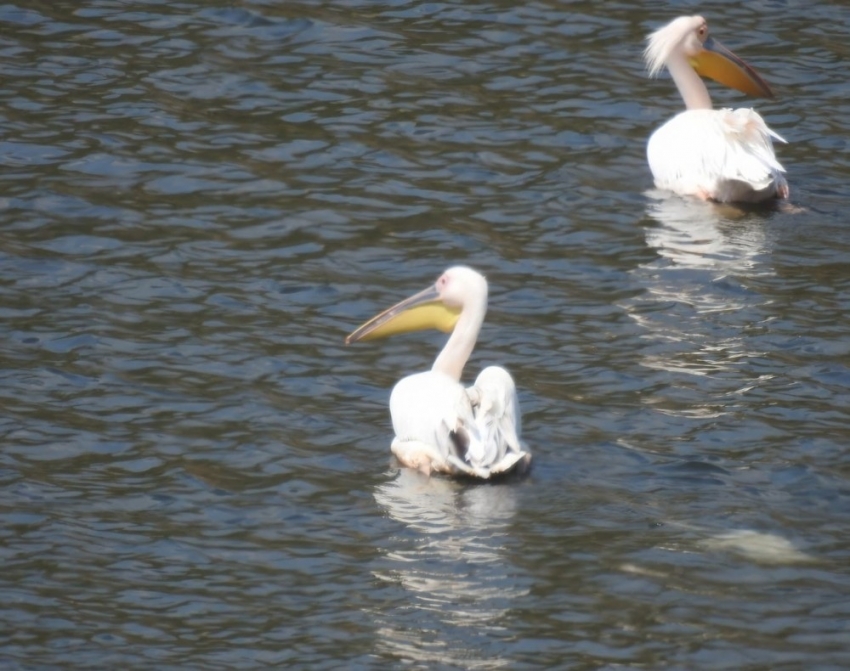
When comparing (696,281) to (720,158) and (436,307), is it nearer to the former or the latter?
(720,158)

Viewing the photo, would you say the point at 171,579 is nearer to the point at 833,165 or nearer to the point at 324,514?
the point at 324,514

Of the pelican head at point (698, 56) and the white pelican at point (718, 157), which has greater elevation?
the pelican head at point (698, 56)

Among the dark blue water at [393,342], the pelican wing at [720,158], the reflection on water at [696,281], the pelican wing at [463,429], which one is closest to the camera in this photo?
the dark blue water at [393,342]

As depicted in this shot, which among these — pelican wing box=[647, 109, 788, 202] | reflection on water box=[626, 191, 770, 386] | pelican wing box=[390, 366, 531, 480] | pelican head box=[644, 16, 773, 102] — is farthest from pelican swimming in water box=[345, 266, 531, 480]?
pelican head box=[644, 16, 773, 102]

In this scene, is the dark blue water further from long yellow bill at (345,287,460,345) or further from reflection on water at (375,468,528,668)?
long yellow bill at (345,287,460,345)

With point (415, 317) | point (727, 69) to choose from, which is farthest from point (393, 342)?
point (727, 69)

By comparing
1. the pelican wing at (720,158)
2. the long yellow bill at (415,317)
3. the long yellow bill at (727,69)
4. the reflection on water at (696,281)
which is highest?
the long yellow bill at (727,69)

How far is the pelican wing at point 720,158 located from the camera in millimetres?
9028

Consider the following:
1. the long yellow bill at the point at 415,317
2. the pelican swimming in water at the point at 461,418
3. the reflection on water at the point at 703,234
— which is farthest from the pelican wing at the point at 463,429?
the reflection on water at the point at 703,234

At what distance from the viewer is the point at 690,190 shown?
932 cm

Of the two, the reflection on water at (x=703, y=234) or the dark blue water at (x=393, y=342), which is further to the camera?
the reflection on water at (x=703, y=234)

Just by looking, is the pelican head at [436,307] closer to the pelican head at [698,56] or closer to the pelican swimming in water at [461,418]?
the pelican swimming in water at [461,418]

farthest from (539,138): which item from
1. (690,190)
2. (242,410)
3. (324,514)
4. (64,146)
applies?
(324,514)

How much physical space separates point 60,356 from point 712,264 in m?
3.36
